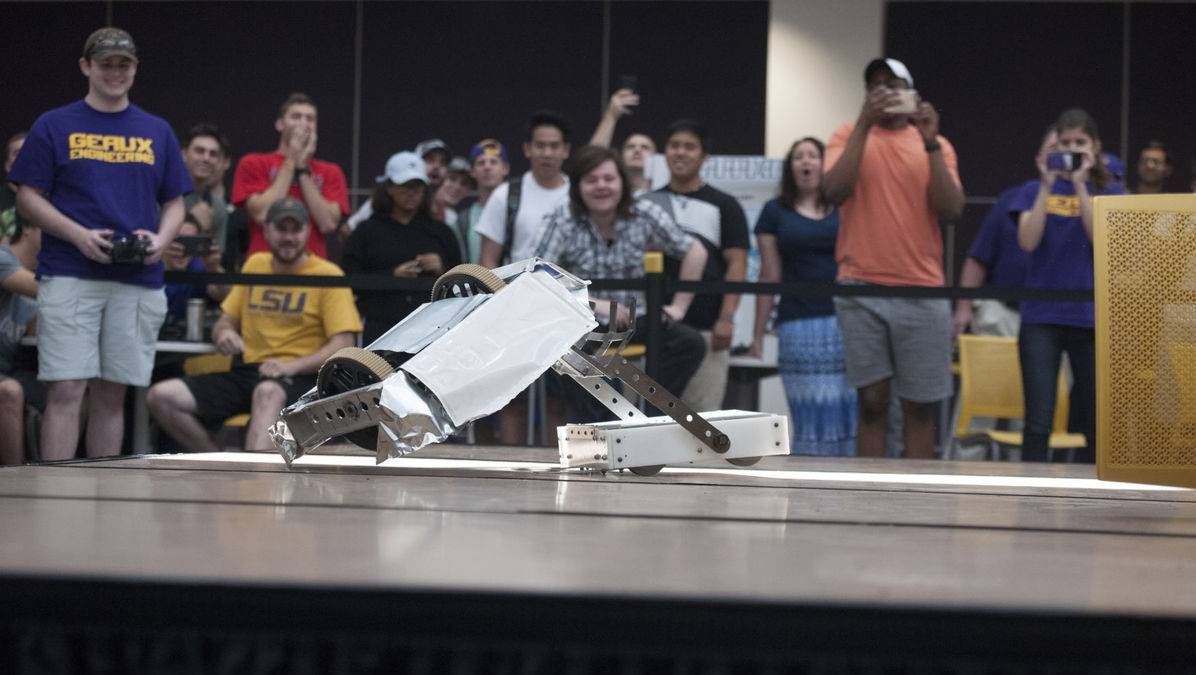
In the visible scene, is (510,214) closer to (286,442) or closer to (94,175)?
(94,175)

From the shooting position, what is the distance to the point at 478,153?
18.8ft

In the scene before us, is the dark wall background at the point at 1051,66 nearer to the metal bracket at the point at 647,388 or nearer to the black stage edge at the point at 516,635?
the metal bracket at the point at 647,388

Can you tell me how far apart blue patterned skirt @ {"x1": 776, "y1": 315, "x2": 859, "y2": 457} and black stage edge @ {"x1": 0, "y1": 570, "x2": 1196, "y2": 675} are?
9.85ft

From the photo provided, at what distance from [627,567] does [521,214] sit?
3.49m

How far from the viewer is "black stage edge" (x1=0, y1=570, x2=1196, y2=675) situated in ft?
2.55

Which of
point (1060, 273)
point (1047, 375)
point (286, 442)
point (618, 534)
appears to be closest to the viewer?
point (618, 534)

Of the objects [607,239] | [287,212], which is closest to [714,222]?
[607,239]

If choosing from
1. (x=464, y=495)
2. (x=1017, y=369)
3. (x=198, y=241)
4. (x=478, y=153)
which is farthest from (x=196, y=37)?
(x=464, y=495)

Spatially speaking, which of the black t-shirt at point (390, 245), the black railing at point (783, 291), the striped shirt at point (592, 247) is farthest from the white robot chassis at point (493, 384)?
the black t-shirt at point (390, 245)

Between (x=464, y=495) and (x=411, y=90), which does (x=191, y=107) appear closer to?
(x=411, y=90)

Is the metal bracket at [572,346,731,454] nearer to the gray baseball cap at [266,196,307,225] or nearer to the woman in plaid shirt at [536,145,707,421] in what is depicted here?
the woman in plaid shirt at [536,145,707,421]

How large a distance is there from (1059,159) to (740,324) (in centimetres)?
157

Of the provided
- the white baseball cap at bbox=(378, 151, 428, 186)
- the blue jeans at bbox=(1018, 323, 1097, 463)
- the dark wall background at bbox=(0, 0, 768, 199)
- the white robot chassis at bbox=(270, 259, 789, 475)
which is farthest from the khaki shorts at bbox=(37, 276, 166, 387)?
the dark wall background at bbox=(0, 0, 768, 199)

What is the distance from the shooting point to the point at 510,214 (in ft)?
14.3
